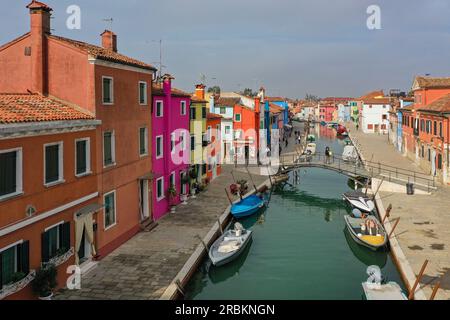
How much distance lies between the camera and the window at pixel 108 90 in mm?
19031

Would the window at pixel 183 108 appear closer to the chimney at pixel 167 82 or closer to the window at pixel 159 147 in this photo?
the chimney at pixel 167 82

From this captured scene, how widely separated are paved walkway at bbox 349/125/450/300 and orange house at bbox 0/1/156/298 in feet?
41.8

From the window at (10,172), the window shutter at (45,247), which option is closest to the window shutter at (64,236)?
the window shutter at (45,247)

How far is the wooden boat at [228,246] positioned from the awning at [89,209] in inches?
222

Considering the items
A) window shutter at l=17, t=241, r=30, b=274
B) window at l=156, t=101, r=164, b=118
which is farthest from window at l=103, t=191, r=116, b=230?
window at l=156, t=101, r=164, b=118

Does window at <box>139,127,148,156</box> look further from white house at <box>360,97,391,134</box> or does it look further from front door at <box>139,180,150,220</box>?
white house at <box>360,97,391,134</box>

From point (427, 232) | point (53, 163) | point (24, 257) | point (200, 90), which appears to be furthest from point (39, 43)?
point (200, 90)

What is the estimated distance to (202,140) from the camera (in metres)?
36.0

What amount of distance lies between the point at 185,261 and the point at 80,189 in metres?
5.26

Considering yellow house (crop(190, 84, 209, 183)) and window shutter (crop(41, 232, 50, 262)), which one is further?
yellow house (crop(190, 84, 209, 183))

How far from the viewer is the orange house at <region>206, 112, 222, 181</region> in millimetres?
38688

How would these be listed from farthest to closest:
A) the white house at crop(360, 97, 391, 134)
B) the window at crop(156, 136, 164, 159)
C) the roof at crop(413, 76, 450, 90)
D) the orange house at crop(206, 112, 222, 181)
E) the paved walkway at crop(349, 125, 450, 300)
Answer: the white house at crop(360, 97, 391, 134) → the roof at crop(413, 76, 450, 90) → the orange house at crop(206, 112, 222, 181) → the window at crop(156, 136, 164, 159) → the paved walkway at crop(349, 125, 450, 300)
